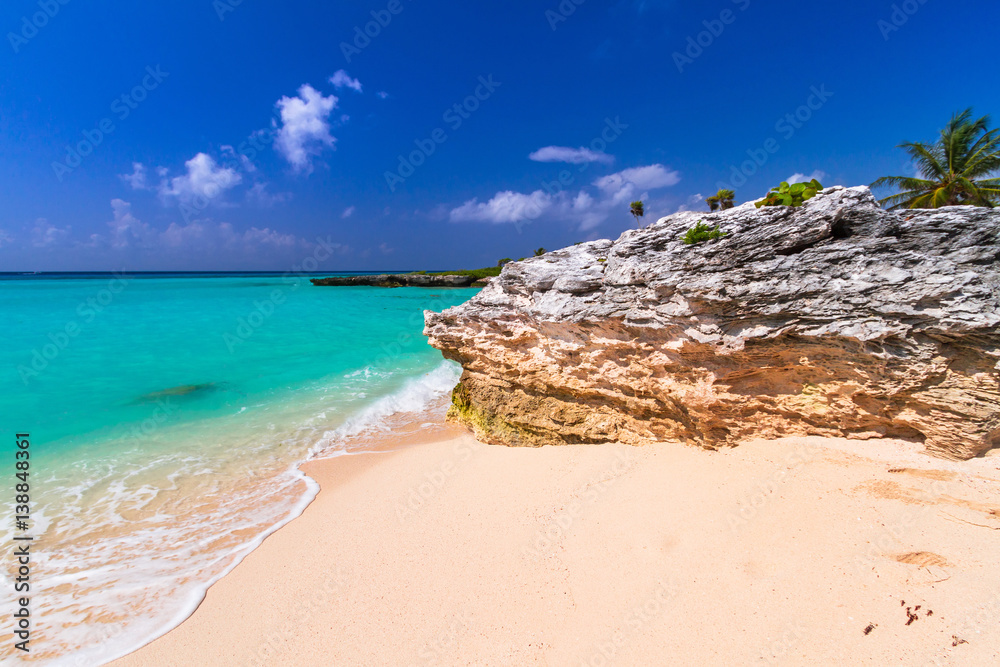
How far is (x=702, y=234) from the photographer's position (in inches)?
227

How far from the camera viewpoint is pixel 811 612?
3.29 metres

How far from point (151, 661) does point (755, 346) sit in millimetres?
7617

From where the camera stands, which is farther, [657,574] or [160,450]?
[160,450]

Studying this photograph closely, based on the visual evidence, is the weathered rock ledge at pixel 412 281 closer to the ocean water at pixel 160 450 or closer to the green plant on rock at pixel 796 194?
the ocean water at pixel 160 450

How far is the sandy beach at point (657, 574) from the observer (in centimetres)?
320

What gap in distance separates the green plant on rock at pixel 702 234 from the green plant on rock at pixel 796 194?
114cm

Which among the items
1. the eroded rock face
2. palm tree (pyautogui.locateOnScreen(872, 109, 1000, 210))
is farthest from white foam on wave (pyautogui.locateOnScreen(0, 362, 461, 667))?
palm tree (pyautogui.locateOnScreen(872, 109, 1000, 210))

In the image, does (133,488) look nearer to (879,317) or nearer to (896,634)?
(896,634)

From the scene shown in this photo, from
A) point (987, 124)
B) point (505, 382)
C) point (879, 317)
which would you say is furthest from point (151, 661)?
point (987, 124)

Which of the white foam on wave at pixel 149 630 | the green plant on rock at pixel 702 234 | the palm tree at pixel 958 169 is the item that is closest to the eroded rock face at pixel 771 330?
the green plant on rock at pixel 702 234

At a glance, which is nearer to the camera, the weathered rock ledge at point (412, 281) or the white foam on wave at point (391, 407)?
the white foam on wave at point (391, 407)

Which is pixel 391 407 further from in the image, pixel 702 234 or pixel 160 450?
pixel 702 234

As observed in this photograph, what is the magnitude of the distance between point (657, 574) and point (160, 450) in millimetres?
9924

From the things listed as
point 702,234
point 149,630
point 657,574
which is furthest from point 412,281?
point 657,574
